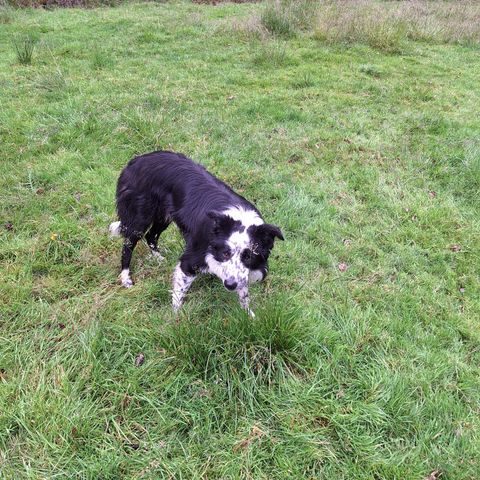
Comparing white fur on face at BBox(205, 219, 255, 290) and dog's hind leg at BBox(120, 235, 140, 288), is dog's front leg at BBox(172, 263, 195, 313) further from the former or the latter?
dog's hind leg at BBox(120, 235, 140, 288)

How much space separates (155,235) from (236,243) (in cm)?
142

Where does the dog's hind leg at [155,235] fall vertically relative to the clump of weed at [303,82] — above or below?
below

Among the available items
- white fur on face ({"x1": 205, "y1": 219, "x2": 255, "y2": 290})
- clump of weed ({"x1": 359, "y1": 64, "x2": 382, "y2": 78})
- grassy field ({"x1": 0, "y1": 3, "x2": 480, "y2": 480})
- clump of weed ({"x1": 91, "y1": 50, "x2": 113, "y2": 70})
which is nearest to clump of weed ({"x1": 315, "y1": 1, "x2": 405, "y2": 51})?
clump of weed ({"x1": 359, "y1": 64, "x2": 382, "y2": 78})

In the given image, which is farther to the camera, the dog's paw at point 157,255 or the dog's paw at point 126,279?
the dog's paw at point 157,255

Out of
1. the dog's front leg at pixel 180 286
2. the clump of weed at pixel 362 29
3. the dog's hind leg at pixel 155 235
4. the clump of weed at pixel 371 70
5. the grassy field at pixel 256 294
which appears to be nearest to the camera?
the grassy field at pixel 256 294

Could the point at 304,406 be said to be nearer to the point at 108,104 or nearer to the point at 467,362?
the point at 467,362

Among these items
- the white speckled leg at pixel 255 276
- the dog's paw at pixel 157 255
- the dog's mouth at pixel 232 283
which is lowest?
the dog's paw at pixel 157 255

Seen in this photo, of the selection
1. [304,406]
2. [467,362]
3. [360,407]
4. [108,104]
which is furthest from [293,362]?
[108,104]

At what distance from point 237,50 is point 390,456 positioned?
33.5 ft

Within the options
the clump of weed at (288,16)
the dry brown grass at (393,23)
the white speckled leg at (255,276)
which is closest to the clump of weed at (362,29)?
the dry brown grass at (393,23)

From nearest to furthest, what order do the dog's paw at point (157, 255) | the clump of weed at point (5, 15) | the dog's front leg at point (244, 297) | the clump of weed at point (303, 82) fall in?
the dog's front leg at point (244, 297), the dog's paw at point (157, 255), the clump of weed at point (303, 82), the clump of weed at point (5, 15)

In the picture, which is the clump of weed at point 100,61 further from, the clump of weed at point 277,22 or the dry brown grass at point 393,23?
the dry brown grass at point 393,23

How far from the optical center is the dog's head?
11.3 feet

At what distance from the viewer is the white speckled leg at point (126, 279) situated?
13.7 ft
